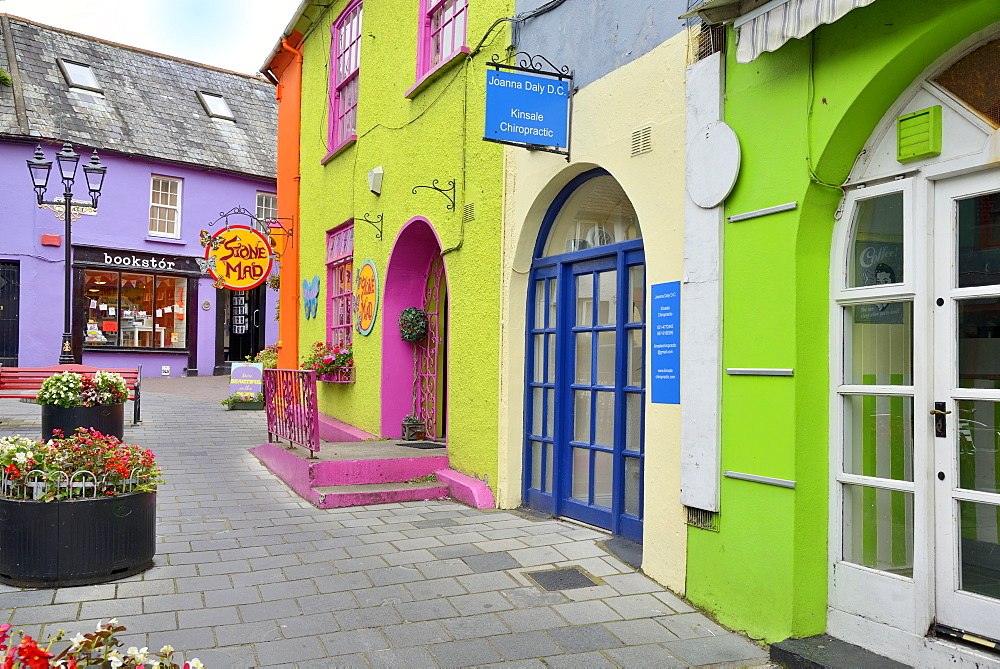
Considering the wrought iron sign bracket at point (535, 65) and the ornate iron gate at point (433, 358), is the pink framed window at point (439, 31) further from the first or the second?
the ornate iron gate at point (433, 358)

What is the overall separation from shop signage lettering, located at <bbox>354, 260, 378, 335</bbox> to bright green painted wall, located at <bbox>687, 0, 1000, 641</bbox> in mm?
6379

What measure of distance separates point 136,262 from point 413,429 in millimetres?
15954

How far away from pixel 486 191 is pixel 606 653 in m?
4.58

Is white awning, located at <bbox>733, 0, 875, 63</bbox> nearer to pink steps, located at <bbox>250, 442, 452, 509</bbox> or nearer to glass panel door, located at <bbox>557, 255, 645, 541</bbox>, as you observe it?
glass panel door, located at <bbox>557, 255, 645, 541</bbox>

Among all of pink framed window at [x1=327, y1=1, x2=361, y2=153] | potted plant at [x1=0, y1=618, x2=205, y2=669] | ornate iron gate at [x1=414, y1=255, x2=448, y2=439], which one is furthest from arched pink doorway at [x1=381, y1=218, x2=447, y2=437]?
potted plant at [x1=0, y1=618, x2=205, y2=669]

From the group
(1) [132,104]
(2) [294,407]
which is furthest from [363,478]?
(1) [132,104]

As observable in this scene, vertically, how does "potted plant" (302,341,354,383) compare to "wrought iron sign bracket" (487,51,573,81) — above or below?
below

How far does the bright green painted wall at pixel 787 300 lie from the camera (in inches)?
151

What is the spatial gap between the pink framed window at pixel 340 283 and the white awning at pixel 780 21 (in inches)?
310

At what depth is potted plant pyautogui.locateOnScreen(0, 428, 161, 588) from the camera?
4.74 metres

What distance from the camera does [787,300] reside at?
4074mm

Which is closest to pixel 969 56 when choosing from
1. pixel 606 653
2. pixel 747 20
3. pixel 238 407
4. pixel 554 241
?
pixel 747 20

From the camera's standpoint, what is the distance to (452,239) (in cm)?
812

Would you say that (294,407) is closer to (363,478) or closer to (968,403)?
(363,478)
